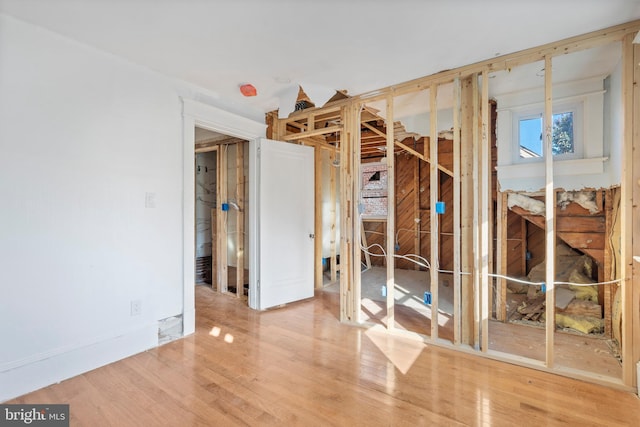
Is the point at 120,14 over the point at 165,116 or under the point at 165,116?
over

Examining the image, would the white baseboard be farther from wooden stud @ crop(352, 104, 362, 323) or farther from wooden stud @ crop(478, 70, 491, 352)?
wooden stud @ crop(478, 70, 491, 352)

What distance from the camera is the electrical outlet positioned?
256 centimetres

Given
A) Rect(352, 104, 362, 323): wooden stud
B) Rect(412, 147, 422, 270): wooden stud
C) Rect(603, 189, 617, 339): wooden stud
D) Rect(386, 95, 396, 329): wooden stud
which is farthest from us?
Rect(412, 147, 422, 270): wooden stud

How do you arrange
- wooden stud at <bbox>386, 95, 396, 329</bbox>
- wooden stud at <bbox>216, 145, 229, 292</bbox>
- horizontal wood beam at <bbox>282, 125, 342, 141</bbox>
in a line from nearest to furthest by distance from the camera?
wooden stud at <bbox>386, 95, 396, 329</bbox>, horizontal wood beam at <bbox>282, 125, 342, 141</bbox>, wooden stud at <bbox>216, 145, 229, 292</bbox>

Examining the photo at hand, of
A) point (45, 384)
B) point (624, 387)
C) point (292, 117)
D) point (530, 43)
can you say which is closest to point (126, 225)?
point (45, 384)

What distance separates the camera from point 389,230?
3.03 metres

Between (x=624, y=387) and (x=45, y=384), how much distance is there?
4088mm

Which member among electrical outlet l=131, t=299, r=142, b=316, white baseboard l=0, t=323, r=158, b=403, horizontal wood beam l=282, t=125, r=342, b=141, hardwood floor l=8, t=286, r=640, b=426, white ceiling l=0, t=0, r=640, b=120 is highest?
white ceiling l=0, t=0, r=640, b=120

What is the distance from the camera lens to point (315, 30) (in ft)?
6.98

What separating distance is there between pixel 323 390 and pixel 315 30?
257 centimetres

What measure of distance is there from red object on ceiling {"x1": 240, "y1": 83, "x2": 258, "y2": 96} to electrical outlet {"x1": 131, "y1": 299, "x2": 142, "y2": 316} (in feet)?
7.50

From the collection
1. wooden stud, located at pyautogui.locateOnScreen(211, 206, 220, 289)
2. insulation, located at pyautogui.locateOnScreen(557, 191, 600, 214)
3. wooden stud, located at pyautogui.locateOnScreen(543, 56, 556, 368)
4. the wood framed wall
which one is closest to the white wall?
wooden stud, located at pyautogui.locateOnScreen(211, 206, 220, 289)

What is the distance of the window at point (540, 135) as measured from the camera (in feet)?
10.1

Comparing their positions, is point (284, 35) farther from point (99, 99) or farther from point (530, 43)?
point (530, 43)
